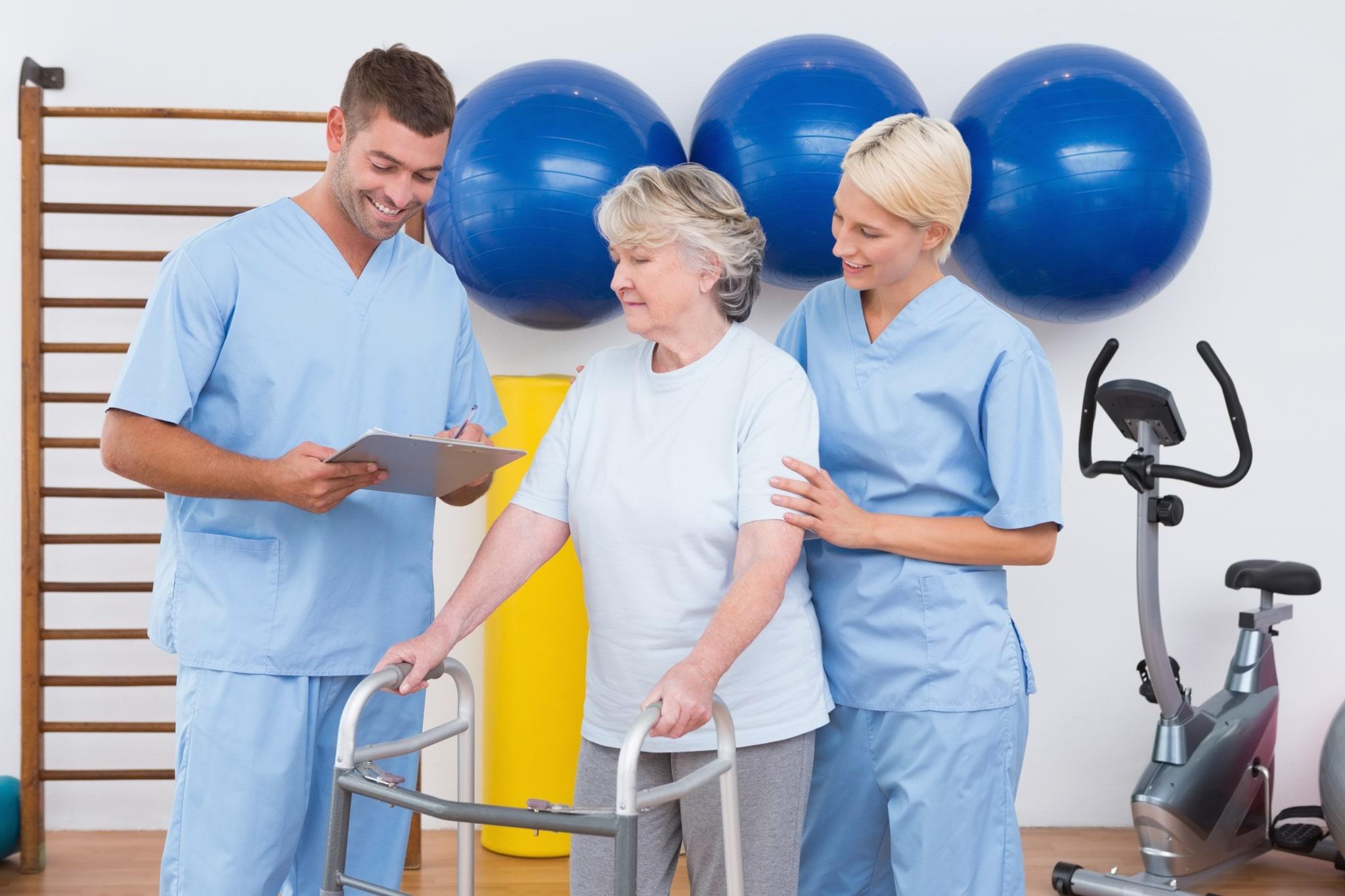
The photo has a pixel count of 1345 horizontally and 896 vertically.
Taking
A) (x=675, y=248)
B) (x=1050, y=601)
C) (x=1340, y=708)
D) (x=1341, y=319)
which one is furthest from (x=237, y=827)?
(x=1341, y=319)

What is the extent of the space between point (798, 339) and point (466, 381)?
532 millimetres

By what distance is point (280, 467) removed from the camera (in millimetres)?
1621

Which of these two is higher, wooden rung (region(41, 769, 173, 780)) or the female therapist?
the female therapist

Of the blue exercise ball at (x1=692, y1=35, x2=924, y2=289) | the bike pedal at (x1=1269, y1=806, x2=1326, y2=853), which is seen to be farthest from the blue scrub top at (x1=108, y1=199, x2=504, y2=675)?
the bike pedal at (x1=1269, y1=806, x2=1326, y2=853)

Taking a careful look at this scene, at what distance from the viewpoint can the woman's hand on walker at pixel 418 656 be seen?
1.54m

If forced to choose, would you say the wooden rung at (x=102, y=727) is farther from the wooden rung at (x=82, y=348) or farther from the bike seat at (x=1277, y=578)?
the bike seat at (x=1277, y=578)

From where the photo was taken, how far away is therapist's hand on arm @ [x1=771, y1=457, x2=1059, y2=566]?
1647 mm

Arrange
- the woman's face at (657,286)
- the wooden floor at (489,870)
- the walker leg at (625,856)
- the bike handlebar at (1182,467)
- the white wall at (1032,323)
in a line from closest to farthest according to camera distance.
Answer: the walker leg at (625,856)
the woman's face at (657,286)
the bike handlebar at (1182,467)
the wooden floor at (489,870)
the white wall at (1032,323)

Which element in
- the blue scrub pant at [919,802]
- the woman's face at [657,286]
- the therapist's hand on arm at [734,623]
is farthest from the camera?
the blue scrub pant at [919,802]

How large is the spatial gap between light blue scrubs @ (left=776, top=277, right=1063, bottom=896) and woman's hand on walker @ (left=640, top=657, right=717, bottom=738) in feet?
1.39

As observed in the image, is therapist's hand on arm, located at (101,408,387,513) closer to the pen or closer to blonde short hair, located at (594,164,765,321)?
the pen

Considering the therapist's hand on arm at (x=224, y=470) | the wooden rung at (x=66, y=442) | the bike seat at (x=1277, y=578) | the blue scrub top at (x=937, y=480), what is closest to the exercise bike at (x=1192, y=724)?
the bike seat at (x=1277, y=578)

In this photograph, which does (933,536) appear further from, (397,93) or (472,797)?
(397,93)

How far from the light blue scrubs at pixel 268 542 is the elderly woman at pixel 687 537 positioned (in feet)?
0.70
